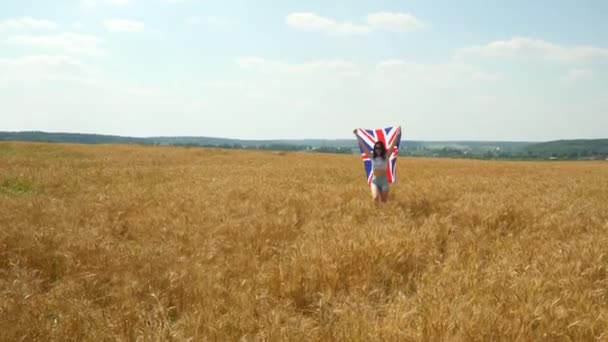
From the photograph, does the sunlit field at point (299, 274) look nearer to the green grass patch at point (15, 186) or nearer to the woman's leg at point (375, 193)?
the woman's leg at point (375, 193)

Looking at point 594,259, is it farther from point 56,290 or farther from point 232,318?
point 56,290

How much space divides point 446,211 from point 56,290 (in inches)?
315

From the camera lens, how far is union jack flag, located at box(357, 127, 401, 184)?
10.6m

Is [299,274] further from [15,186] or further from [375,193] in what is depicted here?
[15,186]

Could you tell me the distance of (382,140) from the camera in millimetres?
11234

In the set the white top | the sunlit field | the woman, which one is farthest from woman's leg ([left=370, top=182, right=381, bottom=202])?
the sunlit field

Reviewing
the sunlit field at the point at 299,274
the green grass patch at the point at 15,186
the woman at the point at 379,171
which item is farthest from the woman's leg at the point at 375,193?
the green grass patch at the point at 15,186

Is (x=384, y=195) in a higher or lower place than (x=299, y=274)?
higher

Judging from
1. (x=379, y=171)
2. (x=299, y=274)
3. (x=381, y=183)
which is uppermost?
(x=379, y=171)

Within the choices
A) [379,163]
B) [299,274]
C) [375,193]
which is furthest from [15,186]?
[299,274]

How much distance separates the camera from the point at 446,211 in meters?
9.64

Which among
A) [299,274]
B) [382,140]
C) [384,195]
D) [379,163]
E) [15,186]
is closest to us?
[299,274]

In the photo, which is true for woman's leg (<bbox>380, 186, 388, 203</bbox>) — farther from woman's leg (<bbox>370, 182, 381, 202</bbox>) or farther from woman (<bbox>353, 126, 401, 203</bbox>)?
woman's leg (<bbox>370, 182, 381, 202</bbox>)

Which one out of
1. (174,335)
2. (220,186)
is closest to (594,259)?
(174,335)
